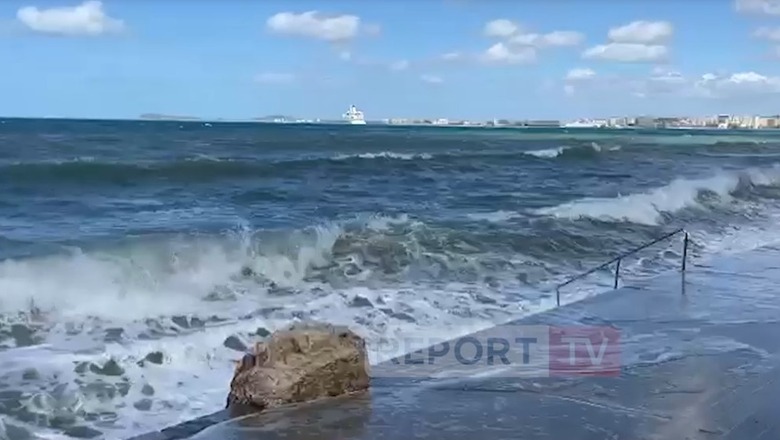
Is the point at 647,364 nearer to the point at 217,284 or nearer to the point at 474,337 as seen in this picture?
the point at 474,337

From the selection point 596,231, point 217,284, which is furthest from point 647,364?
point 596,231

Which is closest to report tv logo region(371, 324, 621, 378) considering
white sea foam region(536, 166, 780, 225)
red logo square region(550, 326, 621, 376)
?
red logo square region(550, 326, 621, 376)

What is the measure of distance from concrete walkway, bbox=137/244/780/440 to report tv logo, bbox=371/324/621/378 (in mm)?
166

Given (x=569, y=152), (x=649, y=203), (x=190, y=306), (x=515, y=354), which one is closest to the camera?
(x=515, y=354)

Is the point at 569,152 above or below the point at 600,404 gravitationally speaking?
below

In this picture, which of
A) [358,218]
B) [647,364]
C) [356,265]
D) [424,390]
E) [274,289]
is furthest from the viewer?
[358,218]

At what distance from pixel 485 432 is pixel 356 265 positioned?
27.7 ft

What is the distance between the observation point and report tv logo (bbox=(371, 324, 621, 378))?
6.27m

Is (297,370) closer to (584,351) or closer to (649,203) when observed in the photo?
(584,351)

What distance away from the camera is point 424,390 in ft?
→ 19.0

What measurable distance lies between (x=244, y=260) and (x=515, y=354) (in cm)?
739

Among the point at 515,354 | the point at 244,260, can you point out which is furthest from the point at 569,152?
the point at 515,354

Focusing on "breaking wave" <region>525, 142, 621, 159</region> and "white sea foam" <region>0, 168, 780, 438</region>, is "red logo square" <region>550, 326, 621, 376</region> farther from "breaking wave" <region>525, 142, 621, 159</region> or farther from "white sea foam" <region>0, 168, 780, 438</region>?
"breaking wave" <region>525, 142, 621, 159</region>

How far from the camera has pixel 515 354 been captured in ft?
22.4
